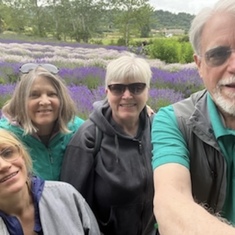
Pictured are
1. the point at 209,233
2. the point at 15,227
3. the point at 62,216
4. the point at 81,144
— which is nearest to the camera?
the point at 209,233

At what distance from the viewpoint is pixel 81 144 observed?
2.68 metres

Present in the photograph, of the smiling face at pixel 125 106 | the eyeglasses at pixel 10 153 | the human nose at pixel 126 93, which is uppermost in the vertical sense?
the human nose at pixel 126 93

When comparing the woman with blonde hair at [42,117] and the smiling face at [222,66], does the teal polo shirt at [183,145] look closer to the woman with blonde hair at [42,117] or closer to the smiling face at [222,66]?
the smiling face at [222,66]

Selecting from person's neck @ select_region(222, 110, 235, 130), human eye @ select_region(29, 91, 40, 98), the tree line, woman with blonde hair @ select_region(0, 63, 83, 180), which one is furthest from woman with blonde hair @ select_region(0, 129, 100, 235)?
the tree line

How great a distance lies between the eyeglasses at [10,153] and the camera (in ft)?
7.06

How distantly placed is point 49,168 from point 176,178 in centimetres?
148

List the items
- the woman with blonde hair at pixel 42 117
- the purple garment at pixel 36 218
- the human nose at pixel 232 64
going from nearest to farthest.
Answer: the human nose at pixel 232 64 → the purple garment at pixel 36 218 → the woman with blonde hair at pixel 42 117

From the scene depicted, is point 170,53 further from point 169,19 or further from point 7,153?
point 169,19

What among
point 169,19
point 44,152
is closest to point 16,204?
point 44,152

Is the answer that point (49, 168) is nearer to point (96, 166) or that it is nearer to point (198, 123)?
point (96, 166)

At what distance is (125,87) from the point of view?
2.93 meters

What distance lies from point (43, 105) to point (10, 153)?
30.3 inches

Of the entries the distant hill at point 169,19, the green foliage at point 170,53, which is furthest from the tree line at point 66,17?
the distant hill at point 169,19

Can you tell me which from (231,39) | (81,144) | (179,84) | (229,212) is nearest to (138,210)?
(81,144)
